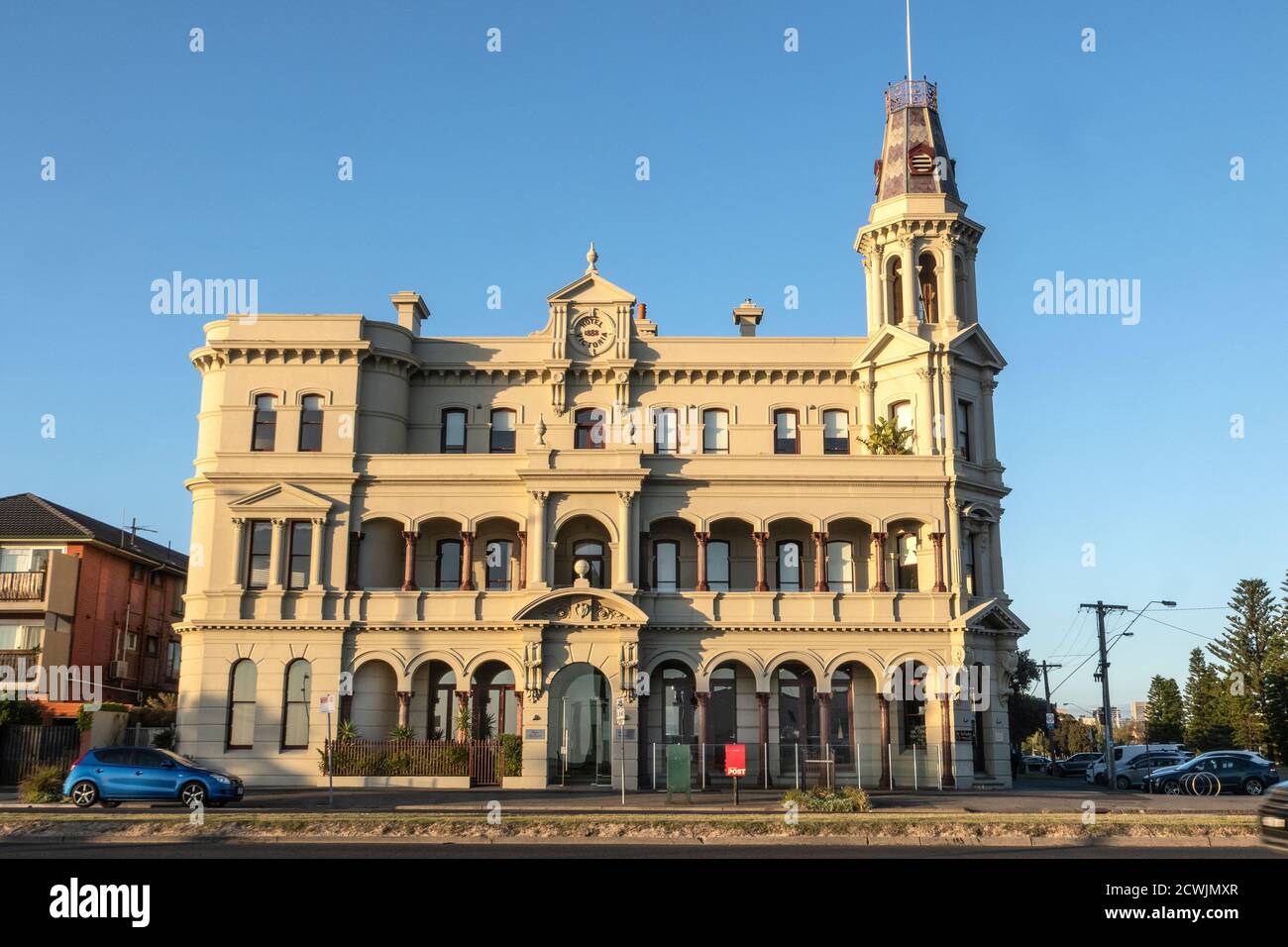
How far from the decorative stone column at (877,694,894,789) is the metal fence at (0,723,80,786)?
83.7ft

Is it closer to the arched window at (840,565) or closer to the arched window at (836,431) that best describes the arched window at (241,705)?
the arched window at (840,565)

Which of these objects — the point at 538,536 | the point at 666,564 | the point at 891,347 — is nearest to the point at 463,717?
the point at 538,536

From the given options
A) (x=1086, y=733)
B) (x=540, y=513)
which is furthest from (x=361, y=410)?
(x=1086, y=733)

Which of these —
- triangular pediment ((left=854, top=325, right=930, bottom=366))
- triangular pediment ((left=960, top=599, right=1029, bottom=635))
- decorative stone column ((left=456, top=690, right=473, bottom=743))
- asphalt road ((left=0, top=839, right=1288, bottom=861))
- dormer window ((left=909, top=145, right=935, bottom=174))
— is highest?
dormer window ((left=909, top=145, right=935, bottom=174))

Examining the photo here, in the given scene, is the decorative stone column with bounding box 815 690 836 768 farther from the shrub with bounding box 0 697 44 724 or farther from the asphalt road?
the shrub with bounding box 0 697 44 724

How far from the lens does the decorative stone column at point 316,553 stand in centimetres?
3791

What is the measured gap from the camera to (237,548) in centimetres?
3822

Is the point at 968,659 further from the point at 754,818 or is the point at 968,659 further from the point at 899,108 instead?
the point at 899,108

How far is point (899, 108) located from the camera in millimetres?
44406

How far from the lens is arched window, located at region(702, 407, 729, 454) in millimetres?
41625

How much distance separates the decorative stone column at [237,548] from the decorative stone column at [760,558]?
16.2 metres

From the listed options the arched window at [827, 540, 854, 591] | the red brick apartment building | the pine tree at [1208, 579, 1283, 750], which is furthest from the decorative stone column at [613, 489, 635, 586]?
the pine tree at [1208, 579, 1283, 750]

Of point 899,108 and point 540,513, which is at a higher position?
point 899,108

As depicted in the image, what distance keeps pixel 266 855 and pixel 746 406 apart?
1053 inches
